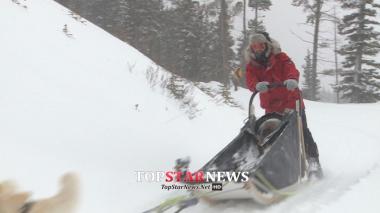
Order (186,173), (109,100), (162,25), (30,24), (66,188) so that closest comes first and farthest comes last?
1. (66,188)
2. (186,173)
3. (109,100)
4. (30,24)
5. (162,25)

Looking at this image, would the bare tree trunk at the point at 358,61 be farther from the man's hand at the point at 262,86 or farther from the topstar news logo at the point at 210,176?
the topstar news logo at the point at 210,176

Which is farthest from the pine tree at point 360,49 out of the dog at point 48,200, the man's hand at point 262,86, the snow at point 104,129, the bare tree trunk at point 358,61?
the dog at point 48,200

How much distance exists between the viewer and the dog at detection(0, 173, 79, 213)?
2791mm

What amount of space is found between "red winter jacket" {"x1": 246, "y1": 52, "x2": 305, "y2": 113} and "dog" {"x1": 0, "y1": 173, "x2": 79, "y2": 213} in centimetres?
355

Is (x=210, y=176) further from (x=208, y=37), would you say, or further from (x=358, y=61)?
(x=208, y=37)

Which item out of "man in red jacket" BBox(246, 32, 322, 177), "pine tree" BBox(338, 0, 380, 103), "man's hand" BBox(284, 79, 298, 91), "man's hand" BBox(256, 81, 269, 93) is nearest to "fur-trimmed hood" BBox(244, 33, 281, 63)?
"man in red jacket" BBox(246, 32, 322, 177)

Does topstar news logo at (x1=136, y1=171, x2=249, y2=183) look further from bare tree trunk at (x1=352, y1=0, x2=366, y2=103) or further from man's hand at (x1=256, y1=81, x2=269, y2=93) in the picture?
bare tree trunk at (x1=352, y1=0, x2=366, y2=103)

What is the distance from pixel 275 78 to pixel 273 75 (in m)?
0.05

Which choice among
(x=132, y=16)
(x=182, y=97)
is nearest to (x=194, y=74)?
(x=132, y=16)

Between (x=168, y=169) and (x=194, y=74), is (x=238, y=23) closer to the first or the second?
(x=194, y=74)

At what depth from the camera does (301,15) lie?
6209cm

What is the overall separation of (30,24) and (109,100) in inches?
91.5

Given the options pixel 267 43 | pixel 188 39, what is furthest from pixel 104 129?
pixel 188 39

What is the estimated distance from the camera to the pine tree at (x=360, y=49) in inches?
885
